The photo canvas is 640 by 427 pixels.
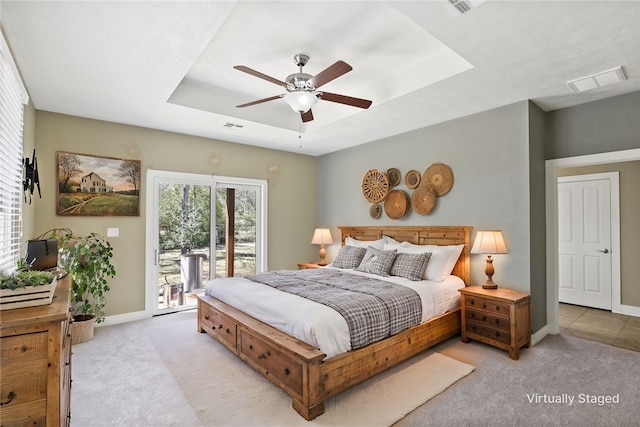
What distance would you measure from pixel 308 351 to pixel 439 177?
9.98ft

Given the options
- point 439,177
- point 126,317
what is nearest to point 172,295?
point 126,317

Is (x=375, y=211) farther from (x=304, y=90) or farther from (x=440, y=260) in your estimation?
(x=304, y=90)

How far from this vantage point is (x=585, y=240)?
500 cm

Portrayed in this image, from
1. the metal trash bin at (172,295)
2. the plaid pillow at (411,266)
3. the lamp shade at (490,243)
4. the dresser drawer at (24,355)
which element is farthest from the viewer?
the metal trash bin at (172,295)

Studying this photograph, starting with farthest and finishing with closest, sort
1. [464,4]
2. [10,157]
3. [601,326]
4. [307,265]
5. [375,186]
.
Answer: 1. [307,265]
2. [375,186]
3. [601,326]
4. [10,157]
5. [464,4]

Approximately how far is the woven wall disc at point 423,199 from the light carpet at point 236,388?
1943 millimetres

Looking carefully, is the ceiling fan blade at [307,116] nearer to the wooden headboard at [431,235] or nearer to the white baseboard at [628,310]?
the wooden headboard at [431,235]

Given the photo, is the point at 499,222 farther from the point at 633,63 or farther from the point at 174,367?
the point at 174,367

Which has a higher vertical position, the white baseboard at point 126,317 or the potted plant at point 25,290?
the potted plant at point 25,290

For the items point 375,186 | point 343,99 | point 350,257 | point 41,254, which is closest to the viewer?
point 41,254

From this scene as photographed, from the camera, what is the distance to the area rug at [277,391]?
2.26m

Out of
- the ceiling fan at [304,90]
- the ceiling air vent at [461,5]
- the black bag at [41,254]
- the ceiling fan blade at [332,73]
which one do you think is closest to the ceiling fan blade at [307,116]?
the ceiling fan at [304,90]

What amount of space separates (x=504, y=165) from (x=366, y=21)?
2319 mm

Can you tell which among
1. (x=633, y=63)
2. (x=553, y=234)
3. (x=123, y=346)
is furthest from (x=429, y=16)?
(x=123, y=346)
